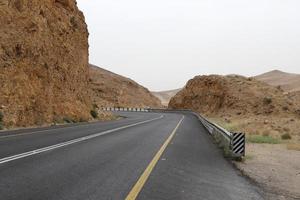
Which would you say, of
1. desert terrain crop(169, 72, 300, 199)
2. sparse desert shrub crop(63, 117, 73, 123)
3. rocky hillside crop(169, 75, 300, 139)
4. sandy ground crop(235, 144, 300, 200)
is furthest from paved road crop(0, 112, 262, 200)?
rocky hillside crop(169, 75, 300, 139)

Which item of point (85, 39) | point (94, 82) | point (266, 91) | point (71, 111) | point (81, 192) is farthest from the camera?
point (94, 82)

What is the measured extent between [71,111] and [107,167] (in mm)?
30878

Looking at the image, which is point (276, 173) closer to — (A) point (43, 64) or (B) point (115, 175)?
(B) point (115, 175)

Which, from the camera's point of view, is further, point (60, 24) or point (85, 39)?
point (85, 39)

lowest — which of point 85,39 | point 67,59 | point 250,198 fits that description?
point 250,198

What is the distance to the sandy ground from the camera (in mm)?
9102

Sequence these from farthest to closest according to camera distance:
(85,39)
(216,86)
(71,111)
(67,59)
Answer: (216,86), (85,39), (67,59), (71,111)

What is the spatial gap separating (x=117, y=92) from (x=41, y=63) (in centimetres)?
10351

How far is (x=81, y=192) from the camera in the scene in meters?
7.82

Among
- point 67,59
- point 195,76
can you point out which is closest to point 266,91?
point 195,76

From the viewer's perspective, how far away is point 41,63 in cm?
3812

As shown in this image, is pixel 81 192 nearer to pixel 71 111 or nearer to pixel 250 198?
pixel 250 198

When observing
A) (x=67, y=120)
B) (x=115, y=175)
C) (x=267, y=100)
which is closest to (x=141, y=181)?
(x=115, y=175)

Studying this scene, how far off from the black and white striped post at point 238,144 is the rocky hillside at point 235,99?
57281 millimetres
